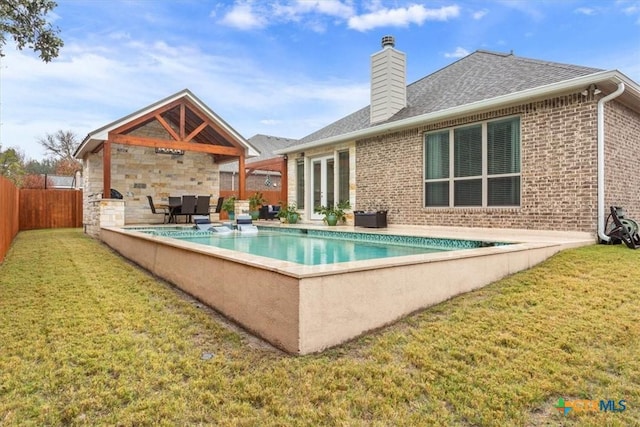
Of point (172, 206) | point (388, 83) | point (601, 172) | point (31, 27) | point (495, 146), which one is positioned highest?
point (388, 83)

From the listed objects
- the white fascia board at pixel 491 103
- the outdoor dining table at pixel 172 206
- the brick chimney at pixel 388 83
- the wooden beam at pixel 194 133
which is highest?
the brick chimney at pixel 388 83

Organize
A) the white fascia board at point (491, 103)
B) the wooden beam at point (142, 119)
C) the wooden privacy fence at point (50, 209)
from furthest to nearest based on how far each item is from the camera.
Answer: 1. the wooden privacy fence at point (50, 209)
2. the wooden beam at point (142, 119)
3. the white fascia board at point (491, 103)

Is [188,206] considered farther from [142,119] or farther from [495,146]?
[495,146]

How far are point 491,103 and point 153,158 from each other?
12.2 meters

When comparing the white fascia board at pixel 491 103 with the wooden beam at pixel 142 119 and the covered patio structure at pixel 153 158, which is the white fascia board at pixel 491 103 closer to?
the covered patio structure at pixel 153 158

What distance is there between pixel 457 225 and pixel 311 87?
47.3 ft

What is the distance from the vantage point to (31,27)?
5539 millimetres

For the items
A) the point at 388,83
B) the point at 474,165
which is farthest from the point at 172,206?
the point at 474,165

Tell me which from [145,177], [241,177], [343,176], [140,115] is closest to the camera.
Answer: [140,115]

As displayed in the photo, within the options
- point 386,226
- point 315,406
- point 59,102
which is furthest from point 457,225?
point 59,102

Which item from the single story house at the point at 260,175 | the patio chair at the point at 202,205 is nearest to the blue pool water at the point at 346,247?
the patio chair at the point at 202,205

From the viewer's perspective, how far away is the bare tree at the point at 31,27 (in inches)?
203

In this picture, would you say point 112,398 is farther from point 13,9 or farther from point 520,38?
point 520,38

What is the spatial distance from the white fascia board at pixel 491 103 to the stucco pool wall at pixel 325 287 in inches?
142
